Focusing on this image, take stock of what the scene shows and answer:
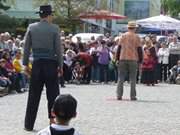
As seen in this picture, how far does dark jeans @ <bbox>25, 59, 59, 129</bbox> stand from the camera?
35.2ft

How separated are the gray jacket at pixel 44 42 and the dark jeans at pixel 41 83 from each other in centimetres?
11

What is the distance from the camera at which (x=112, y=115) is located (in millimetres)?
13406

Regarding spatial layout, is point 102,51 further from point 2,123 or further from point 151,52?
point 2,123

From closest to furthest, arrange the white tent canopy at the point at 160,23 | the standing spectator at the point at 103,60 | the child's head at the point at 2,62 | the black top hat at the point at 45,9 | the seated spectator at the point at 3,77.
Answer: the black top hat at the point at 45,9 → the seated spectator at the point at 3,77 → the child's head at the point at 2,62 → the standing spectator at the point at 103,60 → the white tent canopy at the point at 160,23

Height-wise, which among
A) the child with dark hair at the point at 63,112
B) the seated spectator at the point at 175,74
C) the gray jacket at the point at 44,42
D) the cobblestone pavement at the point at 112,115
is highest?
the gray jacket at the point at 44,42

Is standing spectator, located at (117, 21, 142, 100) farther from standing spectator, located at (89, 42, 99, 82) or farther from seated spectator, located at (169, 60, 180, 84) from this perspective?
seated spectator, located at (169, 60, 180, 84)

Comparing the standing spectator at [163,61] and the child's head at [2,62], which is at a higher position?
the child's head at [2,62]

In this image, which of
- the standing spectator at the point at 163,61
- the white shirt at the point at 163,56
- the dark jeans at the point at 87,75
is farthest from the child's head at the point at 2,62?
the white shirt at the point at 163,56

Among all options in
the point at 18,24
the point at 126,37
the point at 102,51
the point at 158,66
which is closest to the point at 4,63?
the point at 126,37

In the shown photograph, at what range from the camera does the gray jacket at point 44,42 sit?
10.7m

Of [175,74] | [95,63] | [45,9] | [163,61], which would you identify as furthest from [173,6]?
[45,9]

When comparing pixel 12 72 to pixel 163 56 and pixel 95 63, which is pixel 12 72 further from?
pixel 163 56

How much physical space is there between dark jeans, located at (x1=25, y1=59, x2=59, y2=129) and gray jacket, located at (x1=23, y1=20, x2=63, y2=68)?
4.3 inches

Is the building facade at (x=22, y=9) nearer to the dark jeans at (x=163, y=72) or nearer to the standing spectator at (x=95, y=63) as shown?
the dark jeans at (x=163, y=72)
